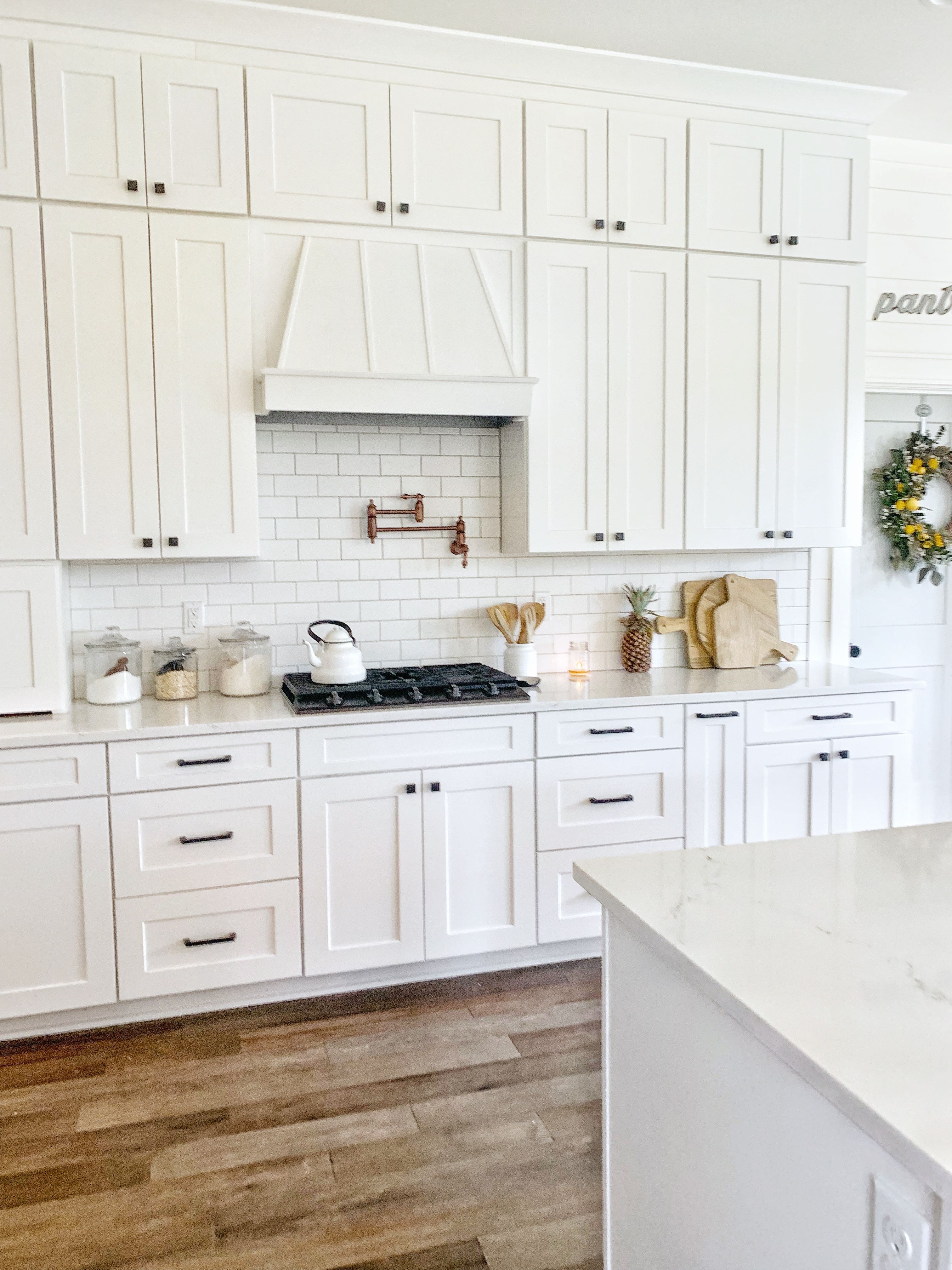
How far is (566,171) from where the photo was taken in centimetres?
345

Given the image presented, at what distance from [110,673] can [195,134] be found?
175 cm

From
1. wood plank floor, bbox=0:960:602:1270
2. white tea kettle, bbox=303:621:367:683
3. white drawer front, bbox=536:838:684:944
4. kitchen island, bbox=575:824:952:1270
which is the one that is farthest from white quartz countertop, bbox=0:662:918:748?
kitchen island, bbox=575:824:952:1270

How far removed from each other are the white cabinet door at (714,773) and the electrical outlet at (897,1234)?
251 centimetres

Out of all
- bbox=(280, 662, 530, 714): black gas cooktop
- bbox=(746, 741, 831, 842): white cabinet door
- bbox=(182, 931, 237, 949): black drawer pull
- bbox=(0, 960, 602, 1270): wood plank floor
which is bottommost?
bbox=(0, 960, 602, 1270): wood plank floor

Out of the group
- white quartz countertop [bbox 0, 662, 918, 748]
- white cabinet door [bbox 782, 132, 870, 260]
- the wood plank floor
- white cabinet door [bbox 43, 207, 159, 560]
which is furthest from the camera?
white cabinet door [bbox 782, 132, 870, 260]

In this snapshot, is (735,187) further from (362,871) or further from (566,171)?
(362,871)

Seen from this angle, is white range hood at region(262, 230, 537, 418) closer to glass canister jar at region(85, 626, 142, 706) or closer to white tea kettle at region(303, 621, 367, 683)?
white tea kettle at region(303, 621, 367, 683)

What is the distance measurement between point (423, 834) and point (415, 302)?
179 centimetres

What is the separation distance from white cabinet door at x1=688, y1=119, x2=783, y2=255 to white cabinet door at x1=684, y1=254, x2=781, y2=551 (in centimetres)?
7

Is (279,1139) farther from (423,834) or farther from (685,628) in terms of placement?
(685,628)

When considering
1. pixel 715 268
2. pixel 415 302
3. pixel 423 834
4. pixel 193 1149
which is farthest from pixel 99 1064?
pixel 715 268

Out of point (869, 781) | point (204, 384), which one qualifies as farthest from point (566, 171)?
point (869, 781)

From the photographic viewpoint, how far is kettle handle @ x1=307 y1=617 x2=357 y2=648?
3.39 m

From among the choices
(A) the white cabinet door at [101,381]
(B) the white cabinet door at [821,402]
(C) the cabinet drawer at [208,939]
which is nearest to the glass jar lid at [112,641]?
(A) the white cabinet door at [101,381]
